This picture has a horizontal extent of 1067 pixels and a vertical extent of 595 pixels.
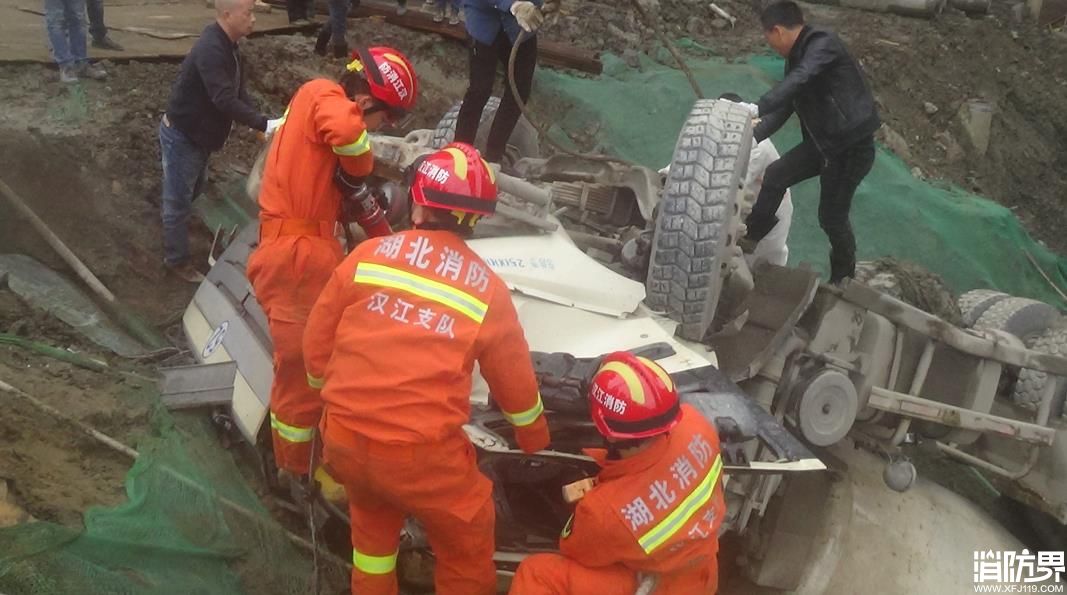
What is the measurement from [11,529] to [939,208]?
7121 mm

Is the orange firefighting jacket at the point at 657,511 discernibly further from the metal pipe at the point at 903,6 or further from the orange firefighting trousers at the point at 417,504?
the metal pipe at the point at 903,6

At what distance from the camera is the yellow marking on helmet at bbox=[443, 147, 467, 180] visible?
9.87ft

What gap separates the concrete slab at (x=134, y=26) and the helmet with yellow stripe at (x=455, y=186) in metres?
4.48

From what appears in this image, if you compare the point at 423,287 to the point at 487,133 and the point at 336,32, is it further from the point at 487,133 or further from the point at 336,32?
the point at 336,32

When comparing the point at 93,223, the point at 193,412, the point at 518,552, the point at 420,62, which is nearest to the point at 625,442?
the point at 518,552

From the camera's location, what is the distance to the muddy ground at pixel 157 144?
372 centimetres

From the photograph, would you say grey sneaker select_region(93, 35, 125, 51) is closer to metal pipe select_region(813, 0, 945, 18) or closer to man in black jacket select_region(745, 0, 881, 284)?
man in black jacket select_region(745, 0, 881, 284)

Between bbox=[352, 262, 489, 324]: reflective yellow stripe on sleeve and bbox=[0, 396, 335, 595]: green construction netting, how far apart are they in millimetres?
1146

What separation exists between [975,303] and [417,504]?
4642 millimetres

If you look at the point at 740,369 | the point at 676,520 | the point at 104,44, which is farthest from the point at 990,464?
the point at 104,44

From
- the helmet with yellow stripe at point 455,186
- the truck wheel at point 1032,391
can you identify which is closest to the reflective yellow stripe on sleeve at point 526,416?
the helmet with yellow stripe at point 455,186

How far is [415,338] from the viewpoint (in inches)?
111

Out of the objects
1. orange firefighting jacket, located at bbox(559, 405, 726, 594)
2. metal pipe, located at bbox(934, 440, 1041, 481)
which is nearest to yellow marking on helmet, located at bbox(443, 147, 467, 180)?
orange firefighting jacket, located at bbox(559, 405, 726, 594)

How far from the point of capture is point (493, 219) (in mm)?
3988
